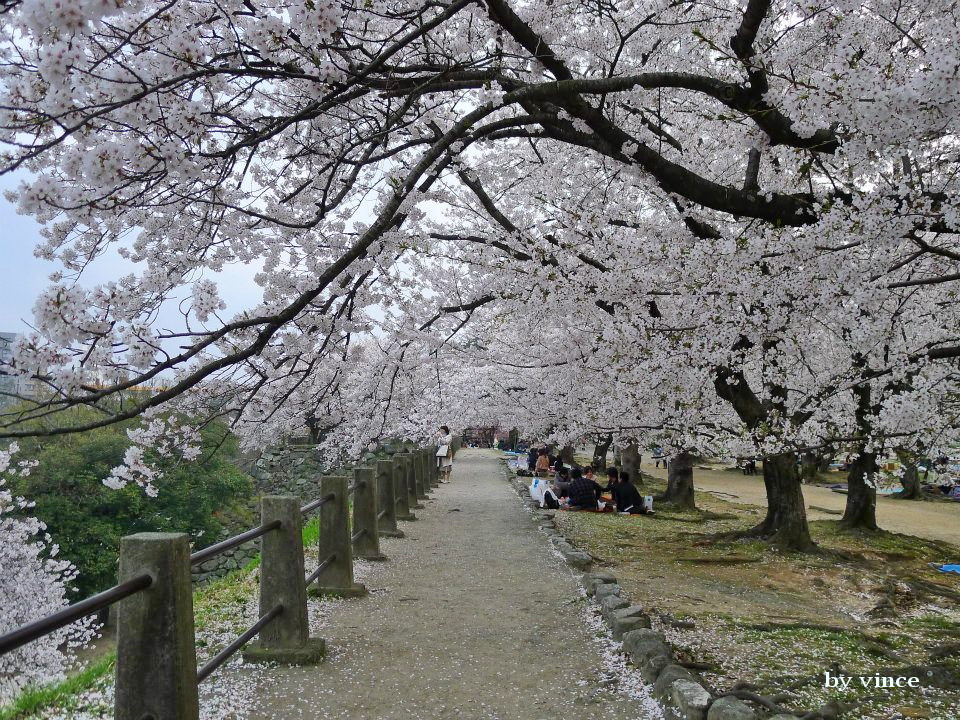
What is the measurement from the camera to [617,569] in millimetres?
8039

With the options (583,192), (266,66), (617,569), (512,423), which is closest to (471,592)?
(617,569)

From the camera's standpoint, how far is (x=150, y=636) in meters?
2.54

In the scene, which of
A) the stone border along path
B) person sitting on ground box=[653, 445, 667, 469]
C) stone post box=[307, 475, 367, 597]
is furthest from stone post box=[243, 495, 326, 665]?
person sitting on ground box=[653, 445, 667, 469]

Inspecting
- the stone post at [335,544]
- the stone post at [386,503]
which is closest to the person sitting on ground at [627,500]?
the stone post at [386,503]

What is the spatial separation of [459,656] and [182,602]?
7.62 feet

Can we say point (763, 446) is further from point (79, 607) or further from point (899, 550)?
point (79, 607)

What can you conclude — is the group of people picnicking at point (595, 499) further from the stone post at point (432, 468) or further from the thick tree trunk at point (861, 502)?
the stone post at point (432, 468)

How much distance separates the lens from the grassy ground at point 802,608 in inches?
169

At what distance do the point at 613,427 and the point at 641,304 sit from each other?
438 centimetres

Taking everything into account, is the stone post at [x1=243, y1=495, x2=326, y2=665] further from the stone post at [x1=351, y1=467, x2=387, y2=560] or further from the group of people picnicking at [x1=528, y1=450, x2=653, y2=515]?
the group of people picnicking at [x1=528, y1=450, x2=653, y2=515]

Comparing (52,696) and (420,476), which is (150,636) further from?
(420,476)

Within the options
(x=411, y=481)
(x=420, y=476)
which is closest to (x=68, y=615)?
(x=411, y=481)

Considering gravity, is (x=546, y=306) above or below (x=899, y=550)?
above

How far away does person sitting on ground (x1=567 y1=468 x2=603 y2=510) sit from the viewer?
45.4 feet
